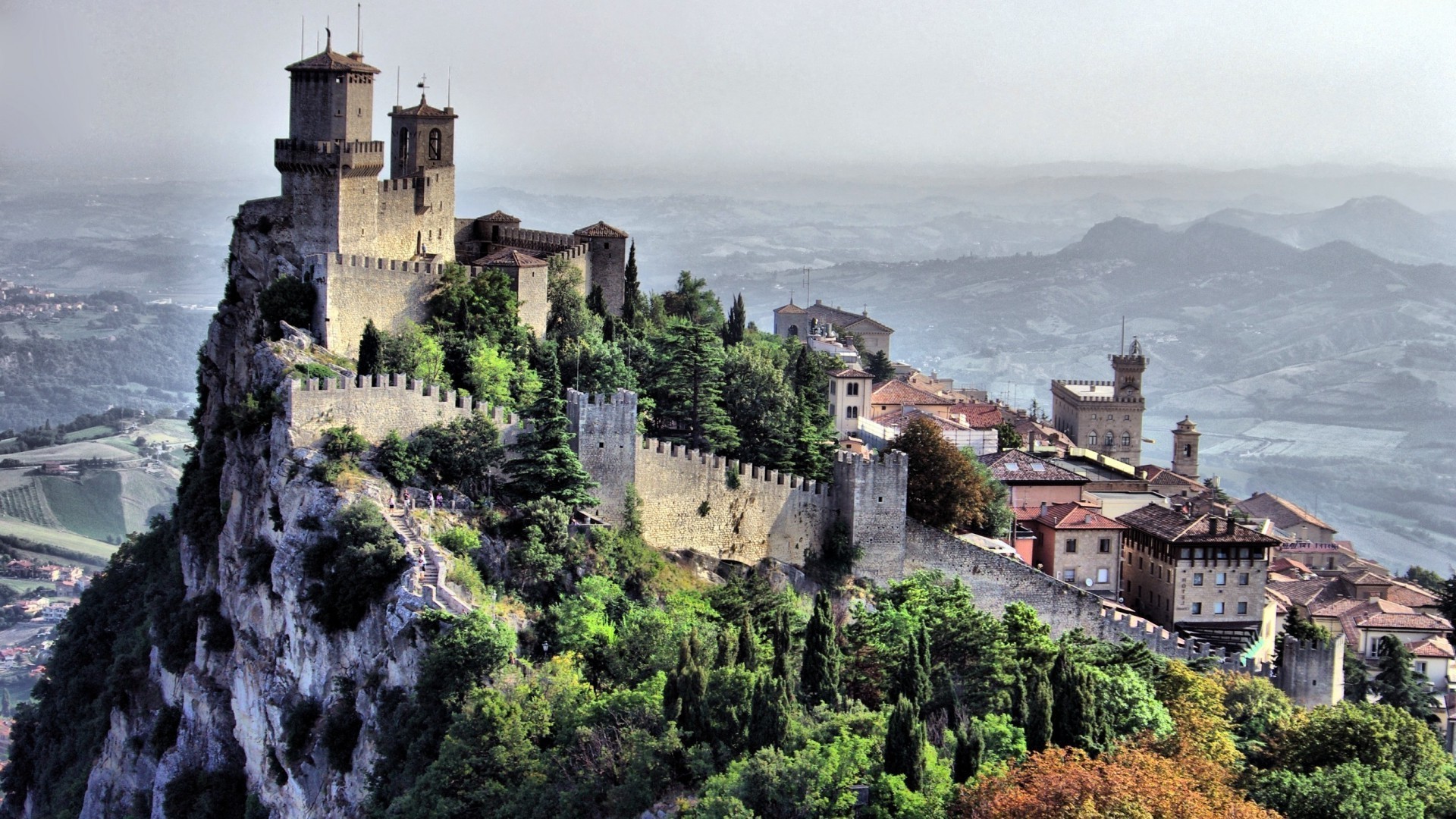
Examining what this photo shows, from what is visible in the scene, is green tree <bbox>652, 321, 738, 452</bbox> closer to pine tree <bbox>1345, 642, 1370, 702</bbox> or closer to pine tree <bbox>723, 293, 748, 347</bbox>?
pine tree <bbox>723, 293, 748, 347</bbox>

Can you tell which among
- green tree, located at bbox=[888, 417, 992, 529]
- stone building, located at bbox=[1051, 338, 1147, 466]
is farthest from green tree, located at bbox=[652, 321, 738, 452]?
stone building, located at bbox=[1051, 338, 1147, 466]

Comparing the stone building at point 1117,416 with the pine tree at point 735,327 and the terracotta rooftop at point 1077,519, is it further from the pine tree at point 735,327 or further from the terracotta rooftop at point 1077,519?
the terracotta rooftop at point 1077,519

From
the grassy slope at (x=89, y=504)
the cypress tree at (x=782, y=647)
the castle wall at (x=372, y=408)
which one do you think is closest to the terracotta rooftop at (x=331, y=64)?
the castle wall at (x=372, y=408)

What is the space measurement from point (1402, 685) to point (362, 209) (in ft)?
92.5

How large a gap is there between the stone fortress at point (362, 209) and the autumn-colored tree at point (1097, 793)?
2000 centimetres

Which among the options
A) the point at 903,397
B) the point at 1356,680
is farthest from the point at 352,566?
the point at 903,397

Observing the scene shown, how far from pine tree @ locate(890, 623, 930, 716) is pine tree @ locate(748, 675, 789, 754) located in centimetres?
393

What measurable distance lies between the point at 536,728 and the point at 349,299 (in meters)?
13.6

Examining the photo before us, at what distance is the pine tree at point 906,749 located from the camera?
1114 inches

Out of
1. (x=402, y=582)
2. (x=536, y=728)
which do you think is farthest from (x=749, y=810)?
(x=402, y=582)

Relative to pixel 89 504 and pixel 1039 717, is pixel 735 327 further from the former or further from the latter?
pixel 89 504

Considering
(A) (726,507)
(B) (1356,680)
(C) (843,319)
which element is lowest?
(B) (1356,680)

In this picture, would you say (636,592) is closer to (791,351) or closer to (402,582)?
(402,582)

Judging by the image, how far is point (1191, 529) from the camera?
148 ft
